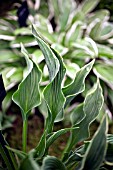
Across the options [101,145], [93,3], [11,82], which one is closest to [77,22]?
[93,3]

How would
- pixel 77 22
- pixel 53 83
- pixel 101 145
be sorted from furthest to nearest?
pixel 77 22 < pixel 53 83 < pixel 101 145

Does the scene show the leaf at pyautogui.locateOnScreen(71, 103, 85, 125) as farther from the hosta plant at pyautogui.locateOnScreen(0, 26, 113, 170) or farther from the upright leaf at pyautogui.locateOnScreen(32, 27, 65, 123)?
the upright leaf at pyautogui.locateOnScreen(32, 27, 65, 123)

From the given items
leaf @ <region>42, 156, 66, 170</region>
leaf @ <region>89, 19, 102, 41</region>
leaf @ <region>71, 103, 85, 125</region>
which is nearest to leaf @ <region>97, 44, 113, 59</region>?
leaf @ <region>89, 19, 102, 41</region>

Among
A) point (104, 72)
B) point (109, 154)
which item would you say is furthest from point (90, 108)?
point (104, 72)

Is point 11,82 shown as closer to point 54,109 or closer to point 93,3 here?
point 54,109

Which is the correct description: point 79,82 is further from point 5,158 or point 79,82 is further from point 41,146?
point 5,158

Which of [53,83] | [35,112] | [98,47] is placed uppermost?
[53,83]
